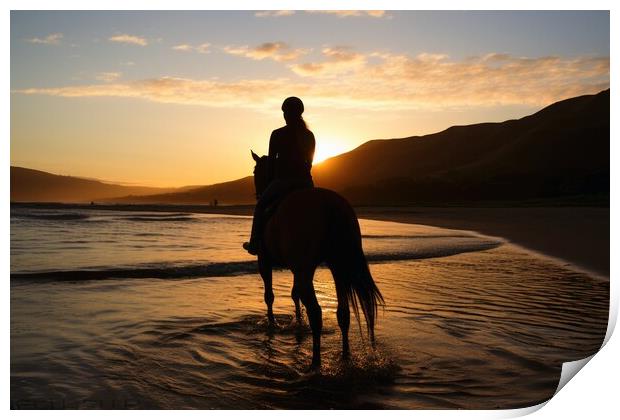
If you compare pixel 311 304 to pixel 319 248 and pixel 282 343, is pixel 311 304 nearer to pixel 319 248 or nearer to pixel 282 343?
pixel 319 248

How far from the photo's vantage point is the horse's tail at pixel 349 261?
5.60 m

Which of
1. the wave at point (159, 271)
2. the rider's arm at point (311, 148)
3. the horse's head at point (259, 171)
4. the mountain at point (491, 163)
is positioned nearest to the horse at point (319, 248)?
the rider's arm at point (311, 148)

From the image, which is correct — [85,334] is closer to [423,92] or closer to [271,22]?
[271,22]

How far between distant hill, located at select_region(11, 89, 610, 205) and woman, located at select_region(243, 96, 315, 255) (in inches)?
394

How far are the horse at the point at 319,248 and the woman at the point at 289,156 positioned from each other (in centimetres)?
31

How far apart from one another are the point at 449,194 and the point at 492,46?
220ft

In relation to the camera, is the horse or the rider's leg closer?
the horse

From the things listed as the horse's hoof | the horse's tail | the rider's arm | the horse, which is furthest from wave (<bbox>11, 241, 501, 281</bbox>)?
the horse's hoof

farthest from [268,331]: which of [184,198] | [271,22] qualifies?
[184,198]

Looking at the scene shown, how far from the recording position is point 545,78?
9750mm

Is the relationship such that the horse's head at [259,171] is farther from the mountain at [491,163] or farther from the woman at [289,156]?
the mountain at [491,163]

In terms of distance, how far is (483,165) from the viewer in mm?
107938

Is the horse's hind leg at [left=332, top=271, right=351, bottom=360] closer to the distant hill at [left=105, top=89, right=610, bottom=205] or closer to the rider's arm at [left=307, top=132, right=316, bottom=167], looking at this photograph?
the rider's arm at [left=307, top=132, right=316, bottom=167]

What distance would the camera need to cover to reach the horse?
545 cm
